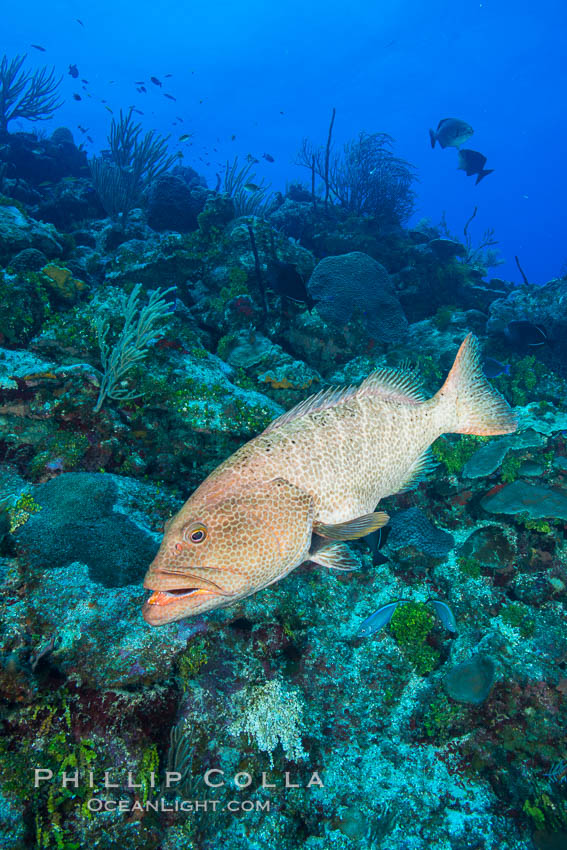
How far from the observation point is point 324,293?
804cm

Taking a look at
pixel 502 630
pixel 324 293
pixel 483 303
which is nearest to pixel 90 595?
pixel 502 630

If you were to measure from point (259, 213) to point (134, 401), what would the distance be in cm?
1163

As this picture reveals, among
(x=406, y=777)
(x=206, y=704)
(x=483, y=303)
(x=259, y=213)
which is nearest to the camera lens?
(x=206, y=704)

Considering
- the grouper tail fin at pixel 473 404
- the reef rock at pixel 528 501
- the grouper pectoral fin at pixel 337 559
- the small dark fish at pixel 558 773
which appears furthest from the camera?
the reef rock at pixel 528 501

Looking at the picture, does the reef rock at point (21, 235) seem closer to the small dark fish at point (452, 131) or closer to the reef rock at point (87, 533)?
the reef rock at point (87, 533)

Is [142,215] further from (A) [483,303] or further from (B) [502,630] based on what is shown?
(B) [502,630]

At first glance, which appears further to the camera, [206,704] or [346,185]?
[346,185]

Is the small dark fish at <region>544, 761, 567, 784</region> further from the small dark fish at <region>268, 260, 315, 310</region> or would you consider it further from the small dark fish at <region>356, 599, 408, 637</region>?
the small dark fish at <region>268, 260, 315, 310</region>

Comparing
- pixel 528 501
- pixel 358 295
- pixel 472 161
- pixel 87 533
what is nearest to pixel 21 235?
pixel 358 295

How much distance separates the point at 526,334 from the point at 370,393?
20.3 feet

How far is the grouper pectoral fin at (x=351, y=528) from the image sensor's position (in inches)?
97.4

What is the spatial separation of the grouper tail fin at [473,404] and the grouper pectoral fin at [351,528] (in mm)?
1267

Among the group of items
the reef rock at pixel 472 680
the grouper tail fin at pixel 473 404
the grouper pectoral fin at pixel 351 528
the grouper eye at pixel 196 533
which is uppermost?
the grouper tail fin at pixel 473 404

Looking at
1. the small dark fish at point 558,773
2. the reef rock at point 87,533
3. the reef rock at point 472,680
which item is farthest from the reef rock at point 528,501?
the reef rock at point 87,533
